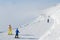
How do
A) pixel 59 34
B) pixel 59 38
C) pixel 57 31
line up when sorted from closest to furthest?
pixel 59 38 < pixel 59 34 < pixel 57 31

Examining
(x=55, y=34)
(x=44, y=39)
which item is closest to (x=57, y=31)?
(x=55, y=34)

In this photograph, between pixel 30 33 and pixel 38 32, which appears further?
pixel 38 32

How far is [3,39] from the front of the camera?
18.5 m

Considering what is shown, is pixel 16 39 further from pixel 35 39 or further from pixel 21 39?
pixel 35 39

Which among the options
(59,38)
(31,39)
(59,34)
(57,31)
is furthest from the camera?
(31,39)

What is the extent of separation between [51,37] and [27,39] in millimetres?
3325

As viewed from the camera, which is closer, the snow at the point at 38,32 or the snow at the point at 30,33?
the snow at the point at 38,32

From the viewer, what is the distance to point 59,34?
15961 millimetres

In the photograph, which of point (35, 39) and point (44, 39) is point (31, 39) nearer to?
point (35, 39)

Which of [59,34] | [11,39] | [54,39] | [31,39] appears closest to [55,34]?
[59,34]

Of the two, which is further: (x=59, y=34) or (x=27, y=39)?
(x=27, y=39)

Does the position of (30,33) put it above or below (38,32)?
below

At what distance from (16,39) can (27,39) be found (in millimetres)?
856

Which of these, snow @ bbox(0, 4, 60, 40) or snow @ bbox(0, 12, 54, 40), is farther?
snow @ bbox(0, 12, 54, 40)
